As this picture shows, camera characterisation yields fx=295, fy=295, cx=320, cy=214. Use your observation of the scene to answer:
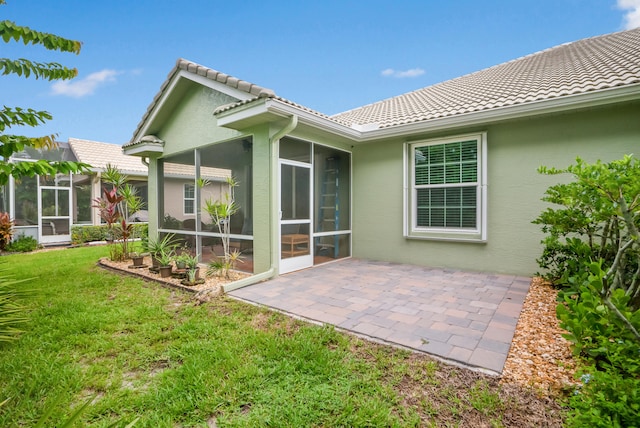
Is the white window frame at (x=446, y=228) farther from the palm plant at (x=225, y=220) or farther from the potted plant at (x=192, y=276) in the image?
the potted plant at (x=192, y=276)

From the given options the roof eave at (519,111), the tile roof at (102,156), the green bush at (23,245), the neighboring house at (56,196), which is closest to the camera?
the roof eave at (519,111)

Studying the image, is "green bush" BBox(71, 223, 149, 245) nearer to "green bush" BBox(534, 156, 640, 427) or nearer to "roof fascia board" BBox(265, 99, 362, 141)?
"roof fascia board" BBox(265, 99, 362, 141)

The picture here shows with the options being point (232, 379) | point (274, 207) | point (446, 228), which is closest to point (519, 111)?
point (446, 228)

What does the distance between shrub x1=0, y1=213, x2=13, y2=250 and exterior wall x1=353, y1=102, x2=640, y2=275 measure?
1309cm

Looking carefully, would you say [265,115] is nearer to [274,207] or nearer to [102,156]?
[274,207]

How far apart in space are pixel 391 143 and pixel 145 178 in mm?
13059

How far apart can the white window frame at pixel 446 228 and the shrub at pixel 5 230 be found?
46.1ft

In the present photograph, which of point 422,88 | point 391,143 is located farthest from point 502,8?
point 391,143

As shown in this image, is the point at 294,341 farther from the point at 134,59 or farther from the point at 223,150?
the point at 134,59

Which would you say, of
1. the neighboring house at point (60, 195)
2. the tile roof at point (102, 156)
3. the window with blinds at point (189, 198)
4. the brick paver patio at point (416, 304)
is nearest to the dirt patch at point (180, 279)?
the brick paver patio at point (416, 304)

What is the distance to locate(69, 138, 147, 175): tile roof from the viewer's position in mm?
13695

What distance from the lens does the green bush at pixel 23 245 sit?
10945 mm

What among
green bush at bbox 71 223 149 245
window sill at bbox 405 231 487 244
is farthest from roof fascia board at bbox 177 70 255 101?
green bush at bbox 71 223 149 245

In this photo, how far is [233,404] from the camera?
92.6 inches
